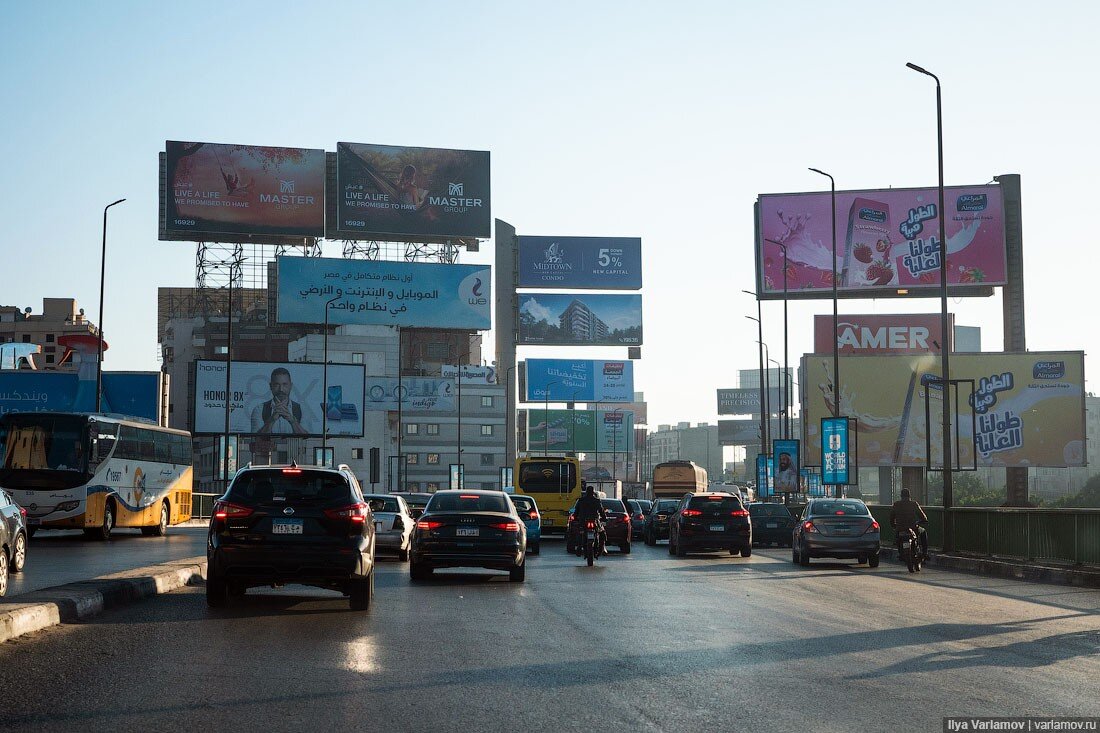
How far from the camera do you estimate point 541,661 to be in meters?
10.7

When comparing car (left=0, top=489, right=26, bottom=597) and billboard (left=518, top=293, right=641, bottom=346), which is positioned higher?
billboard (left=518, top=293, right=641, bottom=346)

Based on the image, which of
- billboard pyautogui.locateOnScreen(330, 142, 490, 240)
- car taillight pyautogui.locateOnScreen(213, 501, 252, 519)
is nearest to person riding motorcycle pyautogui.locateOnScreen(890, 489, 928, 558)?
car taillight pyautogui.locateOnScreen(213, 501, 252, 519)

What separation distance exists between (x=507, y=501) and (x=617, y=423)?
116 meters

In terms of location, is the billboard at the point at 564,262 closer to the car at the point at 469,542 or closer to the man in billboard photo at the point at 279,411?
the man in billboard photo at the point at 279,411

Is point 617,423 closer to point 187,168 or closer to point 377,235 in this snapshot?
point 377,235

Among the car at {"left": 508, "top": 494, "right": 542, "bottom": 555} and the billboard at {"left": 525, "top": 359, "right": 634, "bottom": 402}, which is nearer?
the car at {"left": 508, "top": 494, "right": 542, "bottom": 555}

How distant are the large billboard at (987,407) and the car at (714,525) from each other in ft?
108

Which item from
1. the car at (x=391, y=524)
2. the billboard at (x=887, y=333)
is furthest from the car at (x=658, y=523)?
the billboard at (x=887, y=333)

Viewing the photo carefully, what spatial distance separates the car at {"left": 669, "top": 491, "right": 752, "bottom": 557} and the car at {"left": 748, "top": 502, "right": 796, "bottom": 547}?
9339 mm

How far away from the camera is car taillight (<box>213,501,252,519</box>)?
599 inches

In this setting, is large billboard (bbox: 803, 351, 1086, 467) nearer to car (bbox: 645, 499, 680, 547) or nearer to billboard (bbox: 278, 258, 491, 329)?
car (bbox: 645, 499, 680, 547)

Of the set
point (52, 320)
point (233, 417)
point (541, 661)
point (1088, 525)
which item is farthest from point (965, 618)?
point (52, 320)

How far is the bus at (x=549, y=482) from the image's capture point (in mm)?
45094

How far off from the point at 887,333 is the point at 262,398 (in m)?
36.7
